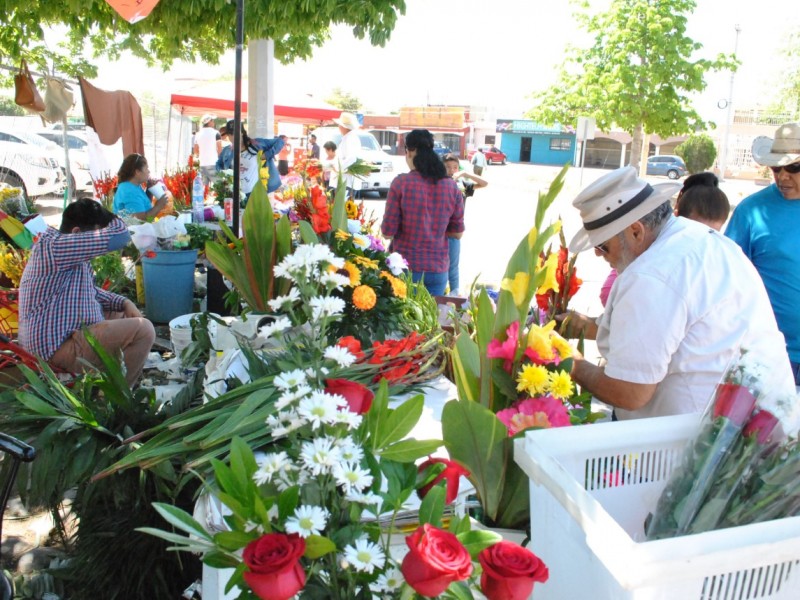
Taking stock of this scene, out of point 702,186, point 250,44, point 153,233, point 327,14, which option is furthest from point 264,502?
point 250,44

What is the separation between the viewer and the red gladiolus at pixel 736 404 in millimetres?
1065

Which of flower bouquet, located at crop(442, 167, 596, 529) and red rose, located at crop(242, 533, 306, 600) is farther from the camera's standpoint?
flower bouquet, located at crop(442, 167, 596, 529)

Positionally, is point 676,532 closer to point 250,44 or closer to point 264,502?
point 264,502

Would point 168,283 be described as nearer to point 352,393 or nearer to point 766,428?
point 352,393

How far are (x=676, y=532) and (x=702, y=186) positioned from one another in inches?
91.1

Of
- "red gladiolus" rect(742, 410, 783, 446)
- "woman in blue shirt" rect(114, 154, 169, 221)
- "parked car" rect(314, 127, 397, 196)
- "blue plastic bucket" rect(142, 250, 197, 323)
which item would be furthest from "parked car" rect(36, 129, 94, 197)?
"red gladiolus" rect(742, 410, 783, 446)

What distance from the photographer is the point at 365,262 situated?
233 cm

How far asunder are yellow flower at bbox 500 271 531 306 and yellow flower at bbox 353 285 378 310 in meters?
0.60

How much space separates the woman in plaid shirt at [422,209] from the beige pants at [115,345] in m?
1.56

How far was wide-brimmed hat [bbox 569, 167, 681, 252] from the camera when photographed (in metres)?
1.71

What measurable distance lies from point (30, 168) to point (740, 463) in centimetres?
1433

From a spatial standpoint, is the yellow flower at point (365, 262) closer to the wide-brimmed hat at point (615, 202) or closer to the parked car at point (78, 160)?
the wide-brimmed hat at point (615, 202)

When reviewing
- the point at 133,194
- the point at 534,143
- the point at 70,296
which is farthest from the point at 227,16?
the point at 534,143

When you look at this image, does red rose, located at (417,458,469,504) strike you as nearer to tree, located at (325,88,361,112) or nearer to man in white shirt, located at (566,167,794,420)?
man in white shirt, located at (566,167,794,420)
